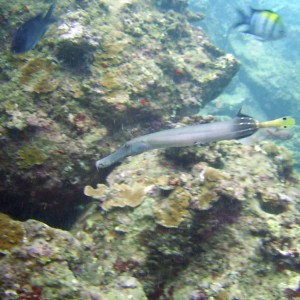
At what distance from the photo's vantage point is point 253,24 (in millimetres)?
7035

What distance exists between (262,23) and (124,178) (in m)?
5.33

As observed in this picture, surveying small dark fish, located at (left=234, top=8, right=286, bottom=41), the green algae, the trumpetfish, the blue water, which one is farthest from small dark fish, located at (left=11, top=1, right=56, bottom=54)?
the blue water

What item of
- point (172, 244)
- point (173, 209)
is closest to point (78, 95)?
point (173, 209)

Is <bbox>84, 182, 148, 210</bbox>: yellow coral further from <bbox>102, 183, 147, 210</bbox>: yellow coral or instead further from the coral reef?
the coral reef

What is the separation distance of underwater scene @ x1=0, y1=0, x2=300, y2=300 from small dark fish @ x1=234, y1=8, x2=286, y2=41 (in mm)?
36

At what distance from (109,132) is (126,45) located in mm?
2493

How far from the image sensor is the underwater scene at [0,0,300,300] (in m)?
3.62

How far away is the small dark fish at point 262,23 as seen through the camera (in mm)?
6898

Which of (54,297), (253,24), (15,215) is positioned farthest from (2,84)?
(253,24)

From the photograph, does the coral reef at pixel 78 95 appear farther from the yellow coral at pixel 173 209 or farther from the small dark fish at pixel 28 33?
the yellow coral at pixel 173 209

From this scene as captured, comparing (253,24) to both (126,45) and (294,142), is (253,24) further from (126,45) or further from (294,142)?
(294,142)

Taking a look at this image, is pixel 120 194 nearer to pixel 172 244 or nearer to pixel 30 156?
pixel 172 244

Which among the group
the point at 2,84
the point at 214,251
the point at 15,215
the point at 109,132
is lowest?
the point at 15,215

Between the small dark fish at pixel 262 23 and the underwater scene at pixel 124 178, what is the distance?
0.12 ft
